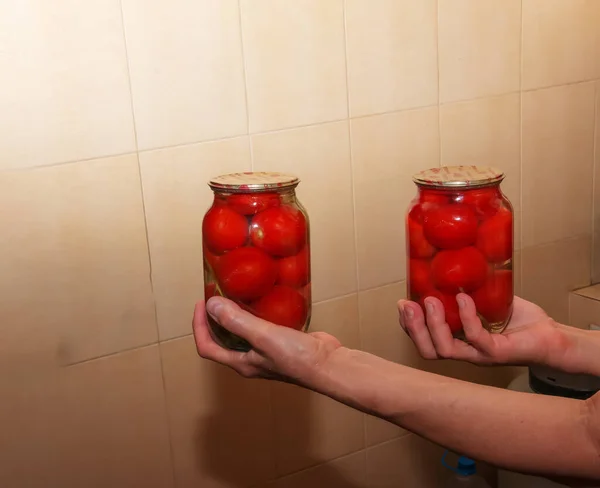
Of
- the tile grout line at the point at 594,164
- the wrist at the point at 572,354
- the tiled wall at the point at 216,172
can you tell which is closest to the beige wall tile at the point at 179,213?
the tiled wall at the point at 216,172

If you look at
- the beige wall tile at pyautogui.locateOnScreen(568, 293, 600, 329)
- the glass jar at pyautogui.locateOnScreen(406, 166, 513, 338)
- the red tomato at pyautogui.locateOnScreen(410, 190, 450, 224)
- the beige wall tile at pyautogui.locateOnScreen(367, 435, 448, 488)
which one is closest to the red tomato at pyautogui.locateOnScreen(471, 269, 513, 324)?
the glass jar at pyautogui.locateOnScreen(406, 166, 513, 338)

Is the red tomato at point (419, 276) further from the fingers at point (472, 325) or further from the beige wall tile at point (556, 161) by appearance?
→ the beige wall tile at point (556, 161)

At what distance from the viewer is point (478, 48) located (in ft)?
4.99

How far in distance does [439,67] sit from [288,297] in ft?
2.58

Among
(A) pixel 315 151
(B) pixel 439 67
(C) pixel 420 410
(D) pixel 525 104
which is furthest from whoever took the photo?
(D) pixel 525 104

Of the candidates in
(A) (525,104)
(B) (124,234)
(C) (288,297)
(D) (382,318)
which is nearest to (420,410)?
(C) (288,297)

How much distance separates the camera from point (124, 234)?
124 cm

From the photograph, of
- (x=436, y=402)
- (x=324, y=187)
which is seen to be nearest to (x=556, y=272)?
(x=324, y=187)

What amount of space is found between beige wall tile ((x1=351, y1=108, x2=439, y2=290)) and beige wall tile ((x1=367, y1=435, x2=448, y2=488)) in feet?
1.19

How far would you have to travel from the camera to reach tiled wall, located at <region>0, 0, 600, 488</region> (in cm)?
118

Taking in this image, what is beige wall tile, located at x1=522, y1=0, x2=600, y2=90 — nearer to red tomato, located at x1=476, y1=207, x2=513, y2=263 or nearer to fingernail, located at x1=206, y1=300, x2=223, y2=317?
red tomato, located at x1=476, y1=207, x2=513, y2=263

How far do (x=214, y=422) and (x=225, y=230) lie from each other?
65 cm

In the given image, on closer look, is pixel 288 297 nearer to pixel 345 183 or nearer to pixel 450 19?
pixel 345 183

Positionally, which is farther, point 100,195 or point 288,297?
point 100,195
